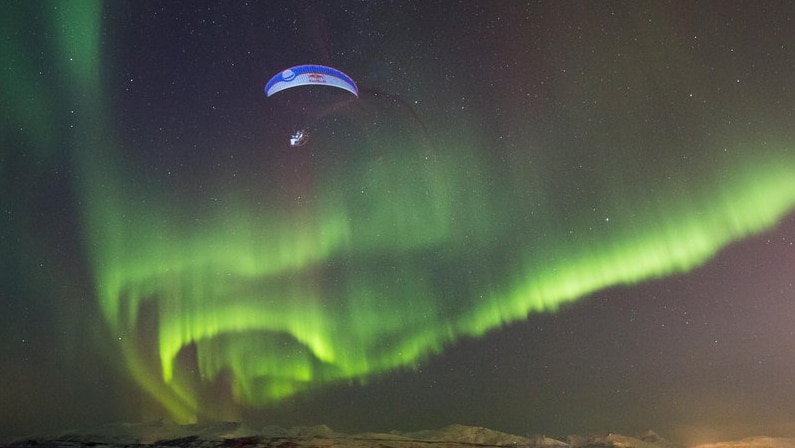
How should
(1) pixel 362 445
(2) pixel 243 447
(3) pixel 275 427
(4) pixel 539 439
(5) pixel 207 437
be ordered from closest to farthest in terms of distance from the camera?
(2) pixel 243 447 < (1) pixel 362 445 < (5) pixel 207 437 < (4) pixel 539 439 < (3) pixel 275 427

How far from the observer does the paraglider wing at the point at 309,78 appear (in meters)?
32.6

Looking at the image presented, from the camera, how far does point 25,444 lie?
88.6 metres

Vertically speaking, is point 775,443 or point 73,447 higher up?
point 73,447

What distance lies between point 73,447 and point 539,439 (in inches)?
3639

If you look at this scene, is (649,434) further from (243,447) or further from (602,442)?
(243,447)

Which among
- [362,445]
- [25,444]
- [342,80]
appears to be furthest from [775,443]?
[25,444]

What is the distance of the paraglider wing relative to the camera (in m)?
32.6

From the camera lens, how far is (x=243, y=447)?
88.4 metres

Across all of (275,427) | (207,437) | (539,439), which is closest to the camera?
(207,437)

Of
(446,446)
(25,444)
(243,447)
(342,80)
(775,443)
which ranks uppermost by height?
(342,80)

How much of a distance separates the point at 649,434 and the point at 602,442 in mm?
22430

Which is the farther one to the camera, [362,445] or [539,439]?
[539,439]

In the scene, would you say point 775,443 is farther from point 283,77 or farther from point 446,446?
point 283,77

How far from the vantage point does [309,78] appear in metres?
32.6
